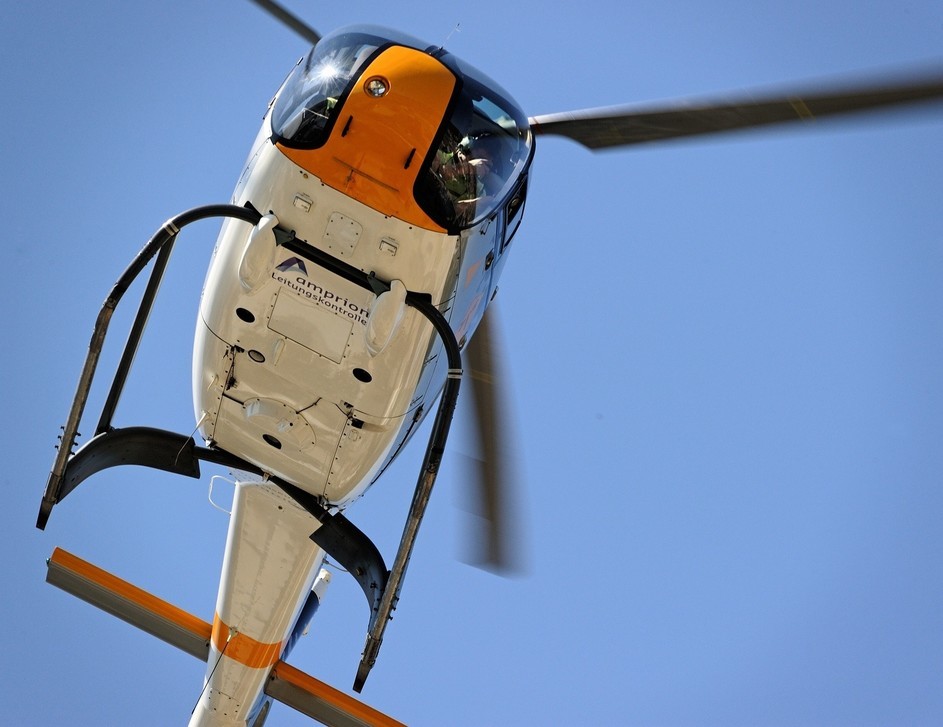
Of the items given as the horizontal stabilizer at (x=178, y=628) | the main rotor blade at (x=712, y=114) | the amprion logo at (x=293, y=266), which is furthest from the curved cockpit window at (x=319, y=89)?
the horizontal stabilizer at (x=178, y=628)

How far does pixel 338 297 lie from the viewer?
816 cm

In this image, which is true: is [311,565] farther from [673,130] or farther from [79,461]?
[673,130]

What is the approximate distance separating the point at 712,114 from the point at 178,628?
6439 mm

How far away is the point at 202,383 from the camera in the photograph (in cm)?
905

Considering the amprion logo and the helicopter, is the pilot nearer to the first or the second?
the helicopter

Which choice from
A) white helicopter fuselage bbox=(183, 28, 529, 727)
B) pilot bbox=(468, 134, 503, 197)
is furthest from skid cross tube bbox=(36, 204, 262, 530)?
pilot bbox=(468, 134, 503, 197)

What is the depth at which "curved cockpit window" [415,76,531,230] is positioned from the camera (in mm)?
8055

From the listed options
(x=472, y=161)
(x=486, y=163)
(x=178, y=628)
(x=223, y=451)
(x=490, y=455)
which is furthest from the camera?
(x=178, y=628)

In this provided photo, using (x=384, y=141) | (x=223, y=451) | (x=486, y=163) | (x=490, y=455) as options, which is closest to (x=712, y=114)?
(x=486, y=163)

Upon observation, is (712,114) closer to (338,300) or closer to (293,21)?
(338,300)

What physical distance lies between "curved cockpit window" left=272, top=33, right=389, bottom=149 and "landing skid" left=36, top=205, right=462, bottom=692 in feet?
2.16

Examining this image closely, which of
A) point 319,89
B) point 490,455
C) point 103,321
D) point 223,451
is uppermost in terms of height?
point 319,89

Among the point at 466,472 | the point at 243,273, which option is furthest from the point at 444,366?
the point at 243,273

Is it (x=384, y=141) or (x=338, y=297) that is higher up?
(x=384, y=141)
